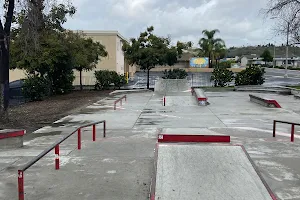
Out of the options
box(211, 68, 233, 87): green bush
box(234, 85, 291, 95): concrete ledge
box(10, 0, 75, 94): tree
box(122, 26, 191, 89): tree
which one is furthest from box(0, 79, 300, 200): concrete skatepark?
box(211, 68, 233, 87): green bush

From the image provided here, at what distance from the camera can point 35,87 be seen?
83.7 ft

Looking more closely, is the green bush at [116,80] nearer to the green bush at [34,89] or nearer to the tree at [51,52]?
the tree at [51,52]

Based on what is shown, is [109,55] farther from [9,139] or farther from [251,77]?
[9,139]

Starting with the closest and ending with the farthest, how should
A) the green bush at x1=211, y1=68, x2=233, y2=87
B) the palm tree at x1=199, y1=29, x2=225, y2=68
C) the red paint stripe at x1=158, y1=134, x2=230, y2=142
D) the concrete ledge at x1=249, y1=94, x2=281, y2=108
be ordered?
1. the red paint stripe at x1=158, y1=134, x2=230, y2=142
2. the concrete ledge at x1=249, y1=94, x2=281, y2=108
3. the green bush at x1=211, y1=68, x2=233, y2=87
4. the palm tree at x1=199, y1=29, x2=225, y2=68

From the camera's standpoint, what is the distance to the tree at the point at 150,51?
105ft

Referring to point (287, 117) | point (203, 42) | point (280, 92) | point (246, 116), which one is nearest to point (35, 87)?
point (246, 116)

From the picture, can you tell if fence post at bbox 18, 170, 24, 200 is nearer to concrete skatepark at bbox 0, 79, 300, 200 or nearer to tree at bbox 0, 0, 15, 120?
concrete skatepark at bbox 0, 79, 300, 200

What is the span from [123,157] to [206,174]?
280 centimetres

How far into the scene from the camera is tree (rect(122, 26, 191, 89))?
32.2 meters

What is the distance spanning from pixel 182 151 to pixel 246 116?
9.21 m

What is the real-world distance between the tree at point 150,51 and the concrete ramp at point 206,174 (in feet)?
83.6

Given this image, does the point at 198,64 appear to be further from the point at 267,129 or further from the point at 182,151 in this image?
the point at 182,151

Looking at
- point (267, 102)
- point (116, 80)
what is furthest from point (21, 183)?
point (116, 80)

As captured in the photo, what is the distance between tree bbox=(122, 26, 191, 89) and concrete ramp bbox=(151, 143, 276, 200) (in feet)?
83.6
